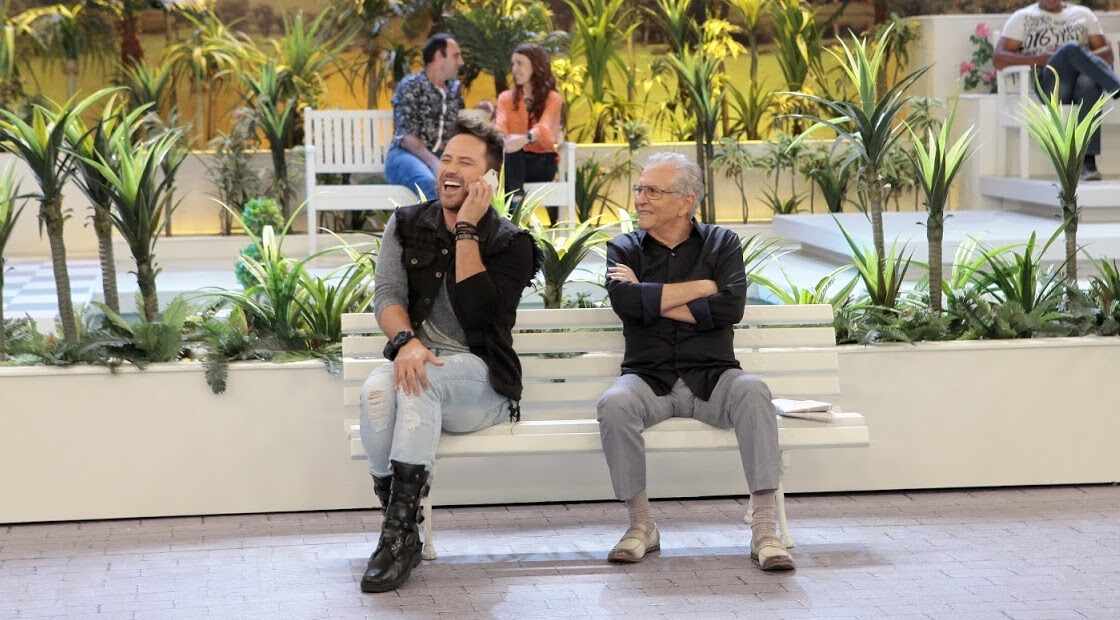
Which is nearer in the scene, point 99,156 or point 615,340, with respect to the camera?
point 615,340

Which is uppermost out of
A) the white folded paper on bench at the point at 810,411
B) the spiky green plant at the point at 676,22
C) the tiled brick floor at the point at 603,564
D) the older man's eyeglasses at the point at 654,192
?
the spiky green plant at the point at 676,22

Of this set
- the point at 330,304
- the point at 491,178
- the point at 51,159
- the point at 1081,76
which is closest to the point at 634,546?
the point at 491,178

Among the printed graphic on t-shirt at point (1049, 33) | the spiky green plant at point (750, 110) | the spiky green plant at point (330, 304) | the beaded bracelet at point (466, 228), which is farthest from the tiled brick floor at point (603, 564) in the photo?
the spiky green plant at point (750, 110)

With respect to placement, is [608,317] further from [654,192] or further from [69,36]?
[69,36]

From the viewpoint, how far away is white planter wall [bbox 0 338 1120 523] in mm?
4414

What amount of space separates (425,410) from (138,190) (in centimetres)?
134

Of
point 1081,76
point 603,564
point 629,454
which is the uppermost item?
point 1081,76

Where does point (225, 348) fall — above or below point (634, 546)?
above

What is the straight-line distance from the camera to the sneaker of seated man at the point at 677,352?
3.92m

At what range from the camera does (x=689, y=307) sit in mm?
4078

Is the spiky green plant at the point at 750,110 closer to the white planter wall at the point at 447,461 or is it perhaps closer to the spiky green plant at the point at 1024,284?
the spiky green plant at the point at 1024,284

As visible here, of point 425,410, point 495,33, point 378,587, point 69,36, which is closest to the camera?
point 378,587

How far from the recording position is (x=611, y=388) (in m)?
4.05

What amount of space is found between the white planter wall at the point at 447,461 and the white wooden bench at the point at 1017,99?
4.95 m
